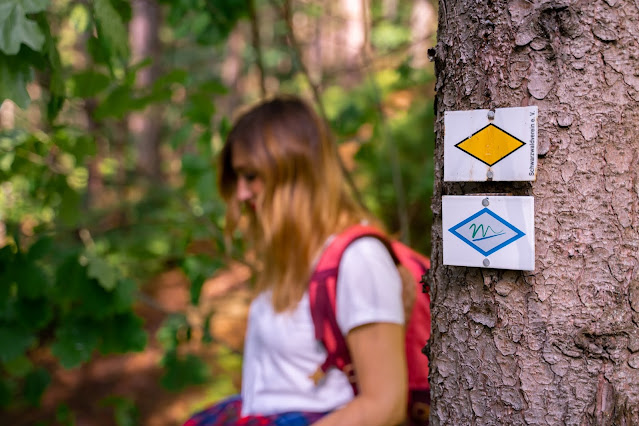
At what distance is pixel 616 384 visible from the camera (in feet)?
2.42

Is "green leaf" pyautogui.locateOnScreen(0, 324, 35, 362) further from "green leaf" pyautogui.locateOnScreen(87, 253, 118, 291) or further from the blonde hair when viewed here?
the blonde hair

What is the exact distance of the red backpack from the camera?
1381mm

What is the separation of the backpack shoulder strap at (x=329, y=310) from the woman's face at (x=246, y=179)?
1.28 ft

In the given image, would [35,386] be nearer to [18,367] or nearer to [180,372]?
[18,367]

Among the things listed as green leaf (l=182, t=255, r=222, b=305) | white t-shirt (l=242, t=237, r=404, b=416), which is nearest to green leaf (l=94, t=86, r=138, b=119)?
green leaf (l=182, t=255, r=222, b=305)

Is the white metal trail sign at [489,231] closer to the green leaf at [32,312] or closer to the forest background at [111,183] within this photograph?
the forest background at [111,183]

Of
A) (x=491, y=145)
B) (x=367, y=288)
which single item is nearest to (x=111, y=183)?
(x=367, y=288)

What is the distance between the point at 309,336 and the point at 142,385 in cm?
441

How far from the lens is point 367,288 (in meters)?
1.32

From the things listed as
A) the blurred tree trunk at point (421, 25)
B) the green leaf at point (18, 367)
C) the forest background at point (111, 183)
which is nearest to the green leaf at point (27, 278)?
the forest background at point (111, 183)

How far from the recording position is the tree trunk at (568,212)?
72cm

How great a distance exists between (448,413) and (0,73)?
1.13 m

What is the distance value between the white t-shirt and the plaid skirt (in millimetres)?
26

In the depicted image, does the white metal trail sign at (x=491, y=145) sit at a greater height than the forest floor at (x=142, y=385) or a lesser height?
greater
